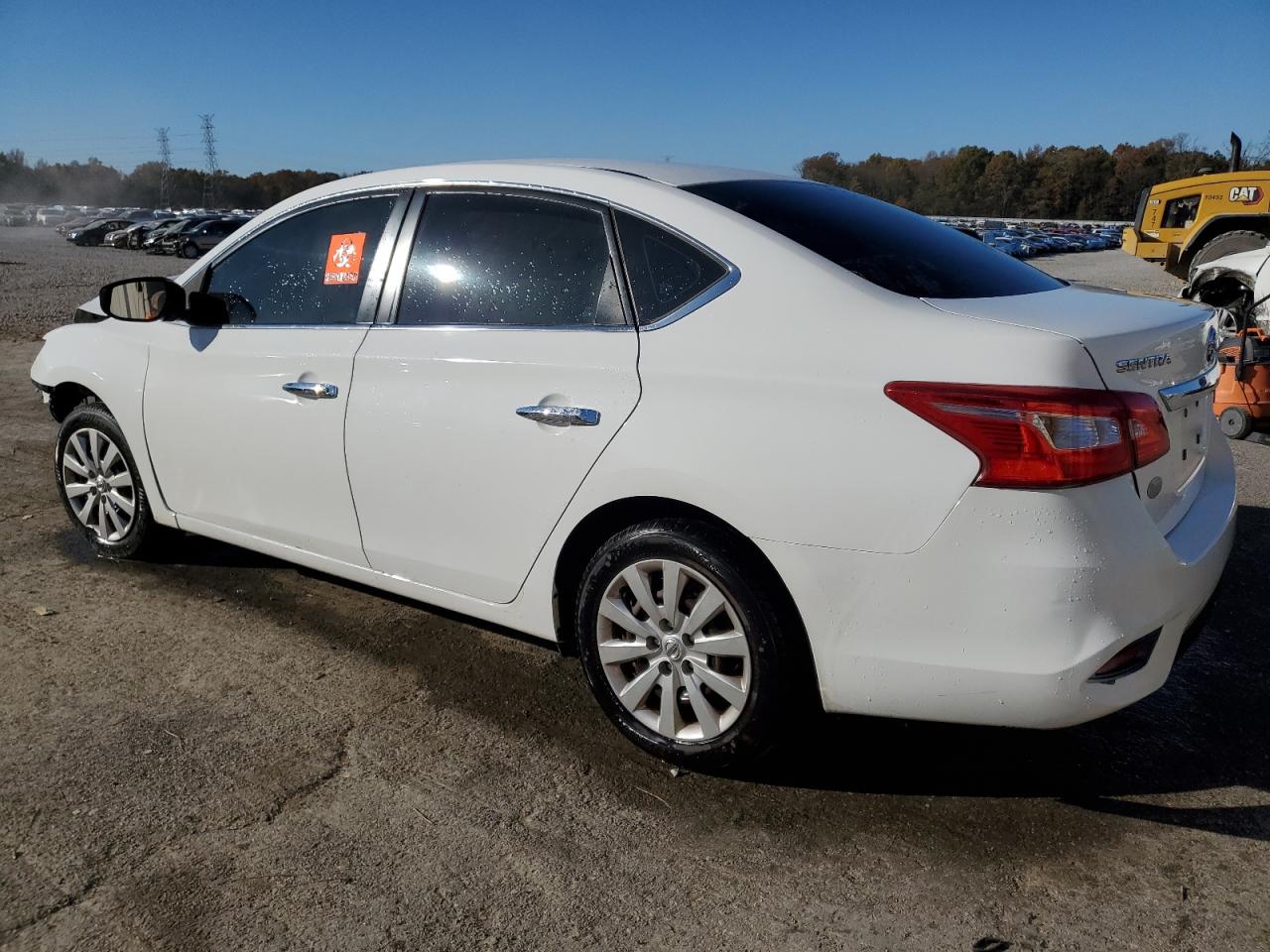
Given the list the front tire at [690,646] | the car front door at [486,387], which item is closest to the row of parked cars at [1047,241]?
the car front door at [486,387]

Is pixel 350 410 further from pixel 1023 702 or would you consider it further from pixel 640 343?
pixel 1023 702

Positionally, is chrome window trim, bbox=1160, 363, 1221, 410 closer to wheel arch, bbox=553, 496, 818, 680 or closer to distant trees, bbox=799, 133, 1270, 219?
wheel arch, bbox=553, 496, 818, 680

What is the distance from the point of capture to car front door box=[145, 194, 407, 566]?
3490 millimetres

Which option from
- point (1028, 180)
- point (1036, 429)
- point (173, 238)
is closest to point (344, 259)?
point (1036, 429)

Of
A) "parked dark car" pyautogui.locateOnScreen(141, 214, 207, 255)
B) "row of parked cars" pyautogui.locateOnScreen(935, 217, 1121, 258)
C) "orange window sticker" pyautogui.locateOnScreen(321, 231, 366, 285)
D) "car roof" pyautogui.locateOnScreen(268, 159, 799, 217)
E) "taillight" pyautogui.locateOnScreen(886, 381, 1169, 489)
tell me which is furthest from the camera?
"row of parked cars" pyautogui.locateOnScreen(935, 217, 1121, 258)

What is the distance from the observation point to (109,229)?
49.2 metres

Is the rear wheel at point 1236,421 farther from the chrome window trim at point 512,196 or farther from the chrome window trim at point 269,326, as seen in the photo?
the chrome window trim at point 269,326

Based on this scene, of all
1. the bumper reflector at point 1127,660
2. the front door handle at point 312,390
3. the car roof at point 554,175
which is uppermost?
the car roof at point 554,175

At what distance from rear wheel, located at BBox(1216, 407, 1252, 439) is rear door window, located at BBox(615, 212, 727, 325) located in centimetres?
570

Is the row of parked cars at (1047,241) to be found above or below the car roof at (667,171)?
below

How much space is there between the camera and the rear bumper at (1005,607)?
2242mm

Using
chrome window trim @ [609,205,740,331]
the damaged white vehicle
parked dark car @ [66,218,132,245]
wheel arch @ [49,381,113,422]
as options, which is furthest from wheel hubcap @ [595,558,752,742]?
parked dark car @ [66,218,132,245]

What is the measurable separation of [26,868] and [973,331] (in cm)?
262

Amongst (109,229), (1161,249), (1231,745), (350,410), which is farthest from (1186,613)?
(109,229)
